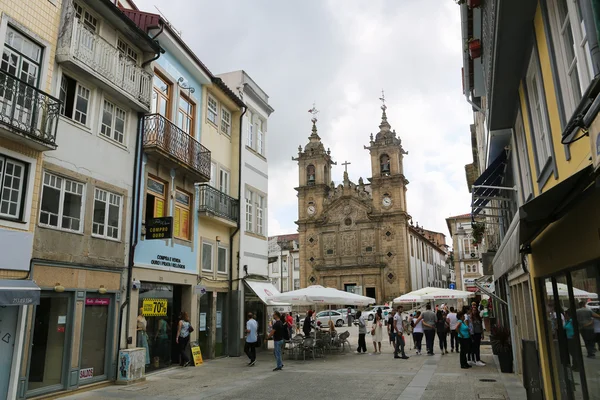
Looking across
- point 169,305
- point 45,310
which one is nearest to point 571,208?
point 45,310

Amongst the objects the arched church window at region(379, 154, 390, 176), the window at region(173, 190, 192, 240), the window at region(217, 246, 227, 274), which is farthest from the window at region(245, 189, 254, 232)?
the arched church window at region(379, 154, 390, 176)

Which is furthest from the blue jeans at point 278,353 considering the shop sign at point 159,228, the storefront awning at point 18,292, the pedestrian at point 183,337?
the storefront awning at point 18,292

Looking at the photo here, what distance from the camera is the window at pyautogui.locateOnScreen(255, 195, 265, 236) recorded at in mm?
21797

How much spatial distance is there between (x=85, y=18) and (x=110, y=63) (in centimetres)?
123

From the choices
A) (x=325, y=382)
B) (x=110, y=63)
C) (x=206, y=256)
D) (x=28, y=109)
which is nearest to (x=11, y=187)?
(x=28, y=109)

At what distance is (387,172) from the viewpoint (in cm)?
5944

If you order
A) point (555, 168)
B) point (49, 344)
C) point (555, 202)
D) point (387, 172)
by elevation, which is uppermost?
point (387, 172)

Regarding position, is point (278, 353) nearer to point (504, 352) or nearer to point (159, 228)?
point (159, 228)

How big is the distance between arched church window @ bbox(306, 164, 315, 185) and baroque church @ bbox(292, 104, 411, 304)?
0.15 m

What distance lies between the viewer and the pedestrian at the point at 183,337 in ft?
48.5

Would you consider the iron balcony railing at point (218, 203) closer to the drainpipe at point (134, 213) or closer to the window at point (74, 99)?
the drainpipe at point (134, 213)

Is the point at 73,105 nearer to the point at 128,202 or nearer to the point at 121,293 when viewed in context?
the point at 128,202

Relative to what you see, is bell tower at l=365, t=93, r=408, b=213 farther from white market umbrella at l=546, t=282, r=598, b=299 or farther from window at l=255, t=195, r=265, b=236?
white market umbrella at l=546, t=282, r=598, b=299

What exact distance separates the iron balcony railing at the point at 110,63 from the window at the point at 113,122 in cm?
61
